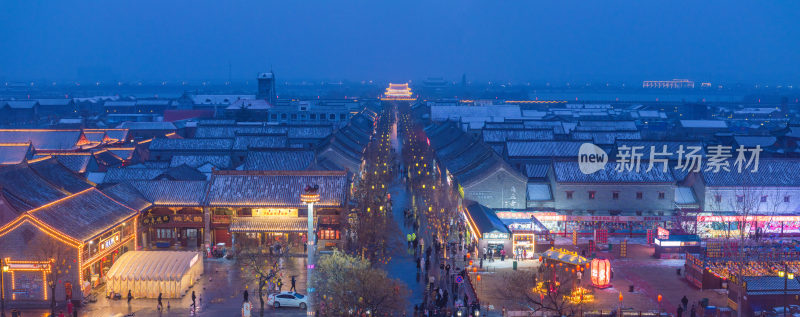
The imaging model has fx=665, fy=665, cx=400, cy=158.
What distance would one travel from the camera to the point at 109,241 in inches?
987

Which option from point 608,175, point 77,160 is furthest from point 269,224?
point 77,160

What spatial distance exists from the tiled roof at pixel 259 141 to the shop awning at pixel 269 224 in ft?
64.6

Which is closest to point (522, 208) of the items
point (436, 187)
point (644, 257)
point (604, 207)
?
point (604, 207)

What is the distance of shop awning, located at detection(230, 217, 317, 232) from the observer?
28281 millimetres

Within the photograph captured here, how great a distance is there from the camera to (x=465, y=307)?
21109mm

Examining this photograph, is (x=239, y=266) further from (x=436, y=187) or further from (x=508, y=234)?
(x=436, y=187)

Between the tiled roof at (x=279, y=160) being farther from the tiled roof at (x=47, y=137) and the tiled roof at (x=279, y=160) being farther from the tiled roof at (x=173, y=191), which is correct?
the tiled roof at (x=47, y=137)

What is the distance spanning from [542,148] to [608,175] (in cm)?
919

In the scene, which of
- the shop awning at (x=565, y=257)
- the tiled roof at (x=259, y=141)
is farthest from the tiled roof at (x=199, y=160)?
the shop awning at (x=565, y=257)

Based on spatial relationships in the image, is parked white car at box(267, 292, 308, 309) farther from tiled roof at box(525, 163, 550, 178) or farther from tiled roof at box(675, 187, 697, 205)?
tiled roof at box(675, 187, 697, 205)

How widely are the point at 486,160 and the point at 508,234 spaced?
9.27m

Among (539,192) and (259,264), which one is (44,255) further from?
(539,192)

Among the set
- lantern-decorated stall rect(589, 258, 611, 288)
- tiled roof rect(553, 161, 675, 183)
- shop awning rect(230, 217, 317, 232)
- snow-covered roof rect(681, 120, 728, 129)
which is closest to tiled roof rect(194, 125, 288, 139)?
shop awning rect(230, 217, 317, 232)
